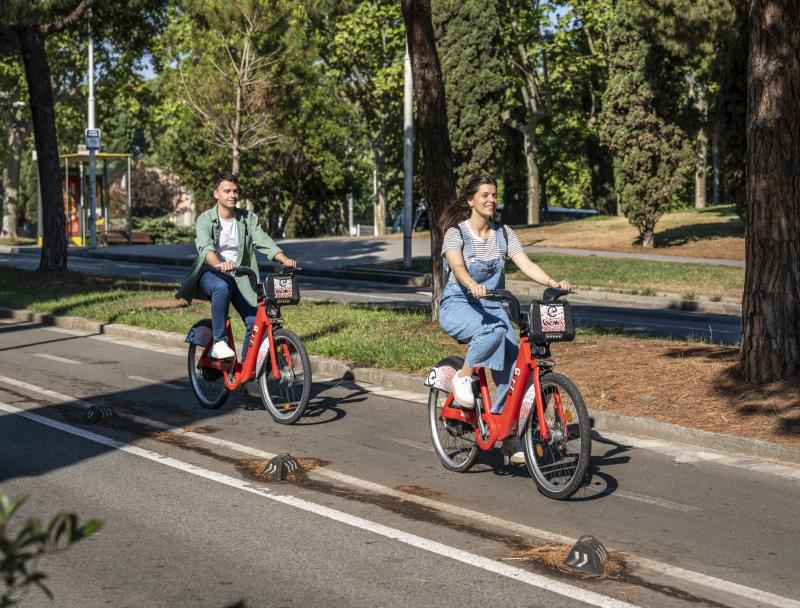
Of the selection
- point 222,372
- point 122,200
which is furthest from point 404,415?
point 122,200

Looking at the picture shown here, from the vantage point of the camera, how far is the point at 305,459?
753 cm

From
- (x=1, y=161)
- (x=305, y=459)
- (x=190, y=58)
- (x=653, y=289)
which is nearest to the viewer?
(x=305, y=459)

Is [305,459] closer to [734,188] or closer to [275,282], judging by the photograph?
[275,282]

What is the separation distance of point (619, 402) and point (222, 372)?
3.19 metres

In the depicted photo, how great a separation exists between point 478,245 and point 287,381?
7.54 ft

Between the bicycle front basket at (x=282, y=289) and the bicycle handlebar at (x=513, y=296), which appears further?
the bicycle front basket at (x=282, y=289)

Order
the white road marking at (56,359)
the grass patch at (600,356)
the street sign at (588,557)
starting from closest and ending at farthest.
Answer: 1. the street sign at (588,557)
2. the grass patch at (600,356)
3. the white road marking at (56,359)

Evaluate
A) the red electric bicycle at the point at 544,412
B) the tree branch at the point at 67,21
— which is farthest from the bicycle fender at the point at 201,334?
the tree branch at the point at 67,21

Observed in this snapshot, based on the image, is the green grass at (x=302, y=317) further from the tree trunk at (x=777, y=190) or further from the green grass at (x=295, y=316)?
the tree trunk at (x=777, y=190)

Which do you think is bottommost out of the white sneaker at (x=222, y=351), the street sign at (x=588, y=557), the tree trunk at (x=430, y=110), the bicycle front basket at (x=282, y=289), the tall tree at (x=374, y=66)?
the street sign at (x=588, y=557)

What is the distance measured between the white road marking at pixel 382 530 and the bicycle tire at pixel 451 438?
125 cm

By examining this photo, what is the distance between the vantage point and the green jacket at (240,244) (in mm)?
9312

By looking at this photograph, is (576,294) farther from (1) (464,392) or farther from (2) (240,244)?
(1) (464,392)

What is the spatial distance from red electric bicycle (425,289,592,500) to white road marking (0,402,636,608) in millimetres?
1141
